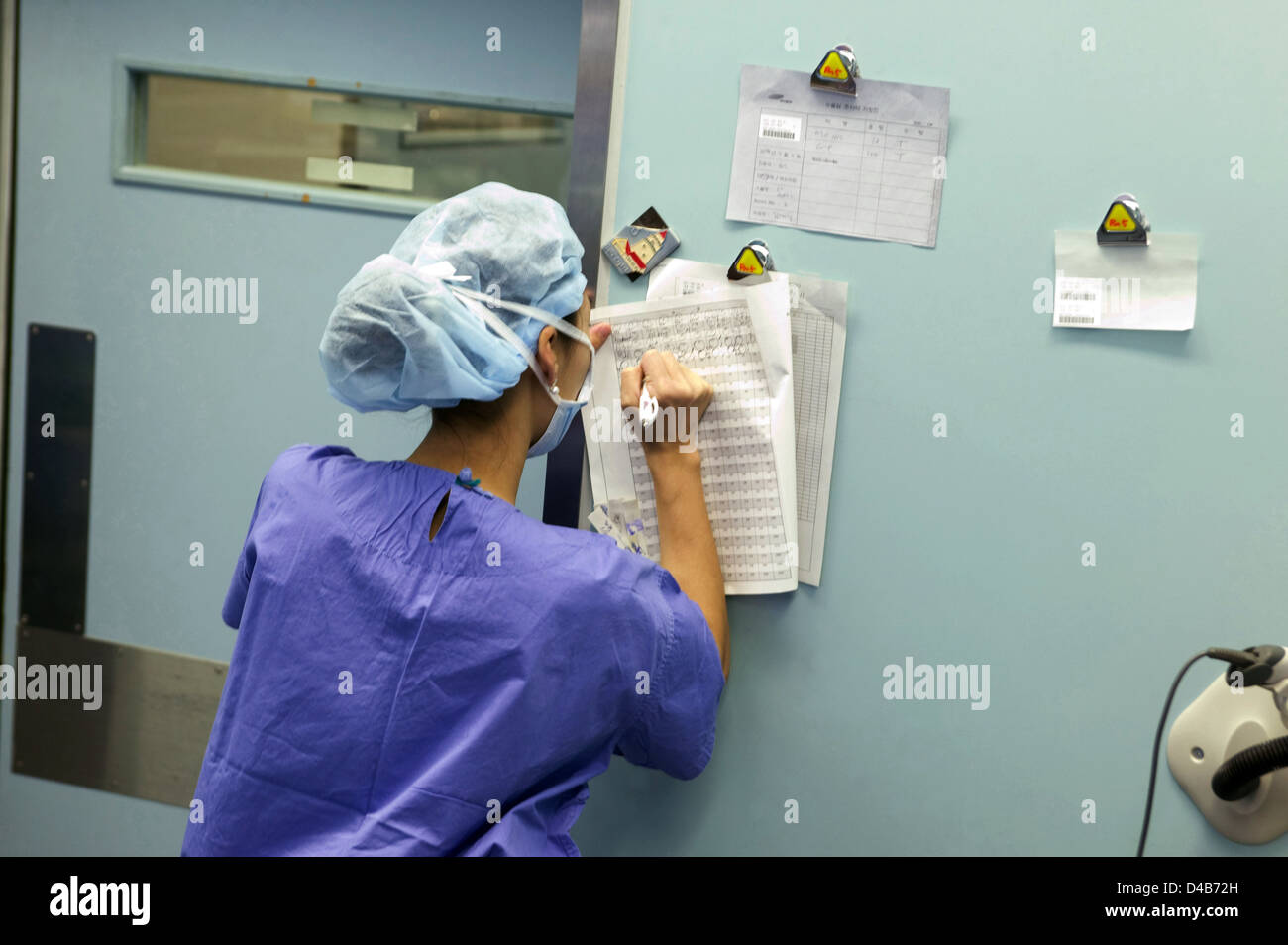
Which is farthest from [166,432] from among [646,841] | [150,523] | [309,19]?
[646,841]

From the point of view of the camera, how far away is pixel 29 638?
1677 millimetres

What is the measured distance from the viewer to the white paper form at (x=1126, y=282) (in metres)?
0.98

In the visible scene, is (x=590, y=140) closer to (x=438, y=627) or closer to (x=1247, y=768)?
(x=438, y=627)

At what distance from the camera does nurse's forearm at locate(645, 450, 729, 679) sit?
1027mm

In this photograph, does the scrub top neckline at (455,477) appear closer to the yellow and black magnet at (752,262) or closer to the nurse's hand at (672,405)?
the nurse's hand at (672,405)

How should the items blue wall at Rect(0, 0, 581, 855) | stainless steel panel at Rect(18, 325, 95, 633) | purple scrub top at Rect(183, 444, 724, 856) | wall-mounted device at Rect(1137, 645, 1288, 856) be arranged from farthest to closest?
stainless steel panel at Rect(18, 325, 95, 633) < blue wall at Rect(0, 0, 581, 855) < wall-mounted device at Rect(1137, 645, 1288, 856) < purple scrub top at Rect(183, 444, 724, 856)

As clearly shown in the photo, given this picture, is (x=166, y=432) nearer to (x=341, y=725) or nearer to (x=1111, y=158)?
(x=341, y=725)

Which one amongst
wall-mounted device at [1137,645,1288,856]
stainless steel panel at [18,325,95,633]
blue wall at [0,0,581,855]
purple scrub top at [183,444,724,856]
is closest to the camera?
purple scrub top at [183,444,724,856]

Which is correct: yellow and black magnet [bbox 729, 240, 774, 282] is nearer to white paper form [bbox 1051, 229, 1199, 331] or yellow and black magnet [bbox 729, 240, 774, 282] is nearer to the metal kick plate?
white paper form [bbox 1051, 229, 1199, 331]

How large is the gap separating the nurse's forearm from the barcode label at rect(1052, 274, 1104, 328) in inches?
16.3

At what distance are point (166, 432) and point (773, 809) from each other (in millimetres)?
1138

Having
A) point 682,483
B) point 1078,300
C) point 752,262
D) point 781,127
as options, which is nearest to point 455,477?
point 682,483

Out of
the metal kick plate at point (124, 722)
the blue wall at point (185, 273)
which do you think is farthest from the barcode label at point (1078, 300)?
the metal kick plate at point (124, 722)

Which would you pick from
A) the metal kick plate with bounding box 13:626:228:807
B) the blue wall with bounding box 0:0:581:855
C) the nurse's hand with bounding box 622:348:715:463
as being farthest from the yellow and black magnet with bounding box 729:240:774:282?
the metal kick plate with bounding box 13:626:228:807
